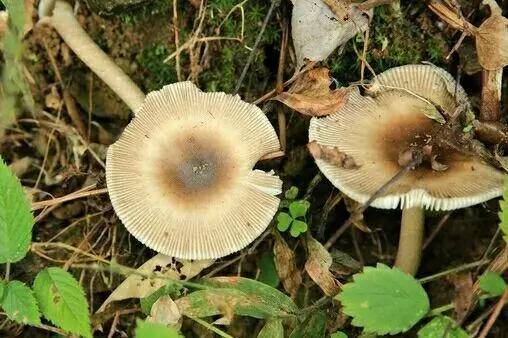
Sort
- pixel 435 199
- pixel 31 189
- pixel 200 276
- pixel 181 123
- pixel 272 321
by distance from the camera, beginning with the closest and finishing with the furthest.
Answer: pixel 435 199 < pixel 272 321 < pixel 181 123 < pixel 200 276 < pixel 31 189

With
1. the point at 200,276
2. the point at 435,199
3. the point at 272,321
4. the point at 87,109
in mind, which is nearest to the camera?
the point at 435,199

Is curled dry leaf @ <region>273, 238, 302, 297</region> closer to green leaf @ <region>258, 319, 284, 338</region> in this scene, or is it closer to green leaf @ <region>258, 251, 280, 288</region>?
green leaf @ <region>258, 251, 280, 288</region>

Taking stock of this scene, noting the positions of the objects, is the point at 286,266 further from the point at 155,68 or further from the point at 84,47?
the point at 84,47

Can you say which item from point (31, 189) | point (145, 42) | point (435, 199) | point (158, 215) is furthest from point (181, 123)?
point (435, 199)

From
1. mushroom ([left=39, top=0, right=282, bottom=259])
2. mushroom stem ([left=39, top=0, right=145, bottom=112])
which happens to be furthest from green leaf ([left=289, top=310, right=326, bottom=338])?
mushroom stem ([left=39, top=0, right=145, bottom=112])

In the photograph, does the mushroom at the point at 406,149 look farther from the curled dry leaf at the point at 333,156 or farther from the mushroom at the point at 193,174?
the mushroom at the point at 193,174

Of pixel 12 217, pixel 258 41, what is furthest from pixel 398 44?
pixel 12 217

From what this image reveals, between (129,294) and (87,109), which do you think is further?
(87,109)

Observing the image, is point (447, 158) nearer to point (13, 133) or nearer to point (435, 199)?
point (435, 199)
